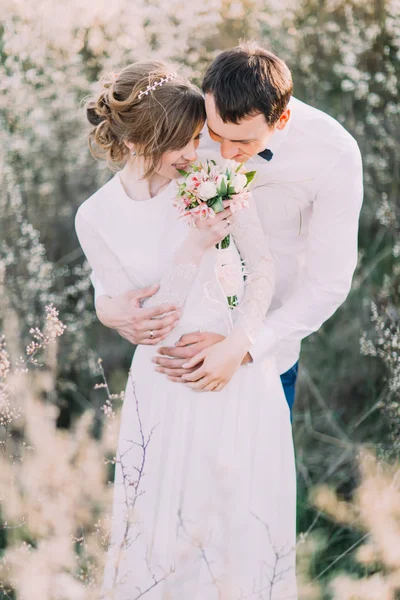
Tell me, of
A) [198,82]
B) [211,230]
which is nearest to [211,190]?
[211,230]

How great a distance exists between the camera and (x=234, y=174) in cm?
201

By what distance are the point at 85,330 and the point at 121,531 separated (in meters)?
1.93

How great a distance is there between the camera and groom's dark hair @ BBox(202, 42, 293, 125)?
201 centimetres

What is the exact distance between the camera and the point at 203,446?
2.24 m

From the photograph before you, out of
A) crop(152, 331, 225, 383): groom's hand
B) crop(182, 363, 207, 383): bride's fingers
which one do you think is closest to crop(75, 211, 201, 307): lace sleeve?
crop(152, 331, 225, 383): groom's hand

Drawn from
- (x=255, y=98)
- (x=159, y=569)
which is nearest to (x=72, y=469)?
(x=159, y=569)

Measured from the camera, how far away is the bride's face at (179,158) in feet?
7.06

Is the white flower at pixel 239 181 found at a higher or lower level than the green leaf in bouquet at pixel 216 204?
higher

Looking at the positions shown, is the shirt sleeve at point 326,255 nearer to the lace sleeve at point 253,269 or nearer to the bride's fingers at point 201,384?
the lace sleeve at point 253,269

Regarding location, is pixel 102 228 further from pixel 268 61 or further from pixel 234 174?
pixel 268 61

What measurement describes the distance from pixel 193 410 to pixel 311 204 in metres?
0.88

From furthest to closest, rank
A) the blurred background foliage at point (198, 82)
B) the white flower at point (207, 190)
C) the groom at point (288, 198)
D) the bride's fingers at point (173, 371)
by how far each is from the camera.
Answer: the blurred background foliage at point (198, 82), the bride's fingers at point (173, 371), the groom at point (288, 198), the white flower at point (207, 190)

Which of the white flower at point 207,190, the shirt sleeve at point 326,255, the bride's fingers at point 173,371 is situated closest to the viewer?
the white flower at point 207,190

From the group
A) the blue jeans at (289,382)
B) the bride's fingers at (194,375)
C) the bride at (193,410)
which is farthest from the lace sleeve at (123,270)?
the blue jeans at (289,382)
